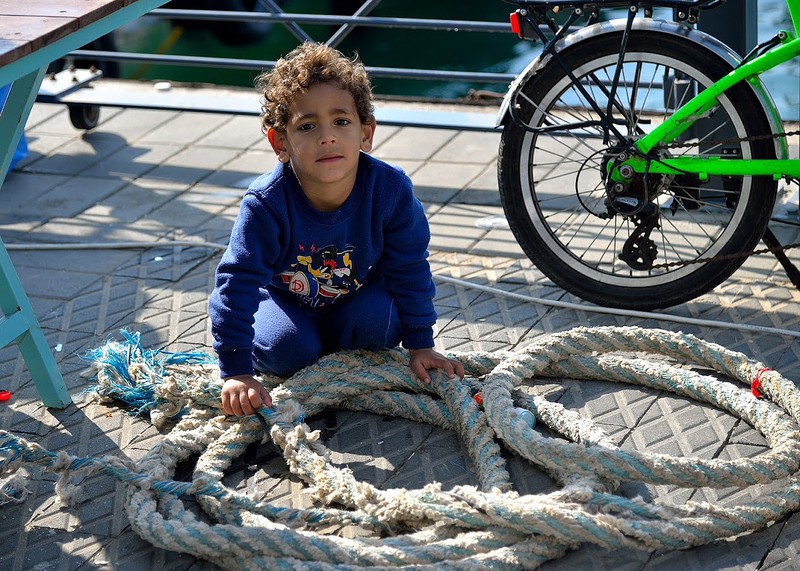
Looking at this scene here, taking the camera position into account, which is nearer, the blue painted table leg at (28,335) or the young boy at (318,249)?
the young boy at (318,249)

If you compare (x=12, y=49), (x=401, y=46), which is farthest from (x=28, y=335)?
(x=401, y=46)

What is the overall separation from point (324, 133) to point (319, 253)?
39cm

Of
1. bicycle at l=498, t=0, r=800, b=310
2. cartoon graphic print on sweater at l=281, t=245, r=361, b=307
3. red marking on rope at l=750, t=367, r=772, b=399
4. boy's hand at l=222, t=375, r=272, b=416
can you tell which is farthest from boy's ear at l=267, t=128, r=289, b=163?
red marking on rope at l=750, t=367, r=772, b=399

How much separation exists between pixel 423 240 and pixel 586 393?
69 cm

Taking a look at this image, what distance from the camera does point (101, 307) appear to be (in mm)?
3988

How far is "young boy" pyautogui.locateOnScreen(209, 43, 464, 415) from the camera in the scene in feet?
9.71

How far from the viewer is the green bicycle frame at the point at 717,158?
3.39 m

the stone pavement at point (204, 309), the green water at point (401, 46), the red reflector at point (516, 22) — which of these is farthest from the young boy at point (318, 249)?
the green water at point (401, 46)

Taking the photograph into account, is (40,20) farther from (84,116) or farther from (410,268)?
(84,116)

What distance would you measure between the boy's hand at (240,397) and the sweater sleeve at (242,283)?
34 mm

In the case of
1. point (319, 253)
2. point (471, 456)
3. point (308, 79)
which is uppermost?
point (308, 79)

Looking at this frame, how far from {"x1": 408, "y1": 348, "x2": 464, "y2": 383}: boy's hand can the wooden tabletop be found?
53.1 inches

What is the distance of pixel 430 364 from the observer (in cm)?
322

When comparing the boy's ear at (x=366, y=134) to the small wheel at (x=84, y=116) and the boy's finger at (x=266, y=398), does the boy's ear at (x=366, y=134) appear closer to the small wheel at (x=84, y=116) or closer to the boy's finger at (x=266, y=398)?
the boy's finger at (x=266, y=398)
